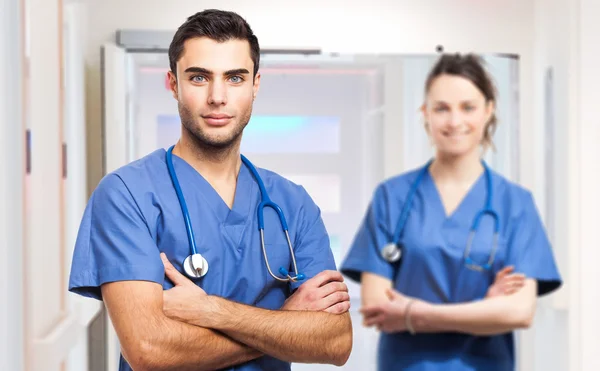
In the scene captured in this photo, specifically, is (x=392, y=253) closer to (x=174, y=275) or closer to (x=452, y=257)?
(x=452, y=257)

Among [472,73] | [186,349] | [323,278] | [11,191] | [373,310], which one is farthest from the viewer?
[472,73]

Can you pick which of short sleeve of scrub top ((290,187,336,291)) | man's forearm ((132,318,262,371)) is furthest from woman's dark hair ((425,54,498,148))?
man's forearm ((132,318,262,371))

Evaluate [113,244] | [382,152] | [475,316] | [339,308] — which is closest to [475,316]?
[475,316]

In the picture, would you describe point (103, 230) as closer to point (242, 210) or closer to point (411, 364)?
point (242, 210)

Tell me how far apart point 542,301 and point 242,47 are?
128 cm

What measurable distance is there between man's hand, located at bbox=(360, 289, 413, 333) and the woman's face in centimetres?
36

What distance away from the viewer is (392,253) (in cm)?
177

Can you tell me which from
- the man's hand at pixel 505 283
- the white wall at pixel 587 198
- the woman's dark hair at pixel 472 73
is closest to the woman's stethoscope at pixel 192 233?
the man's hand at pixel 505 283

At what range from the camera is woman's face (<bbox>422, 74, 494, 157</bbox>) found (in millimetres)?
1893

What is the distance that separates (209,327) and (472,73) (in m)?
1.14

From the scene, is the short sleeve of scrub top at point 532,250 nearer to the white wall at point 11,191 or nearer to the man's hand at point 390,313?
the man's hand at point 390,313

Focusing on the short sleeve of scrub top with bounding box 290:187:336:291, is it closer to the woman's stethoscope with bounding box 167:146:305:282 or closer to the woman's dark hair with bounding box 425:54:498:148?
the woman's stethoscope with bounding box 167:146:305:282

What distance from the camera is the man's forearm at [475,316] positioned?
5.74 feet

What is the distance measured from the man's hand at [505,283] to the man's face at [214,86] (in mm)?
897
